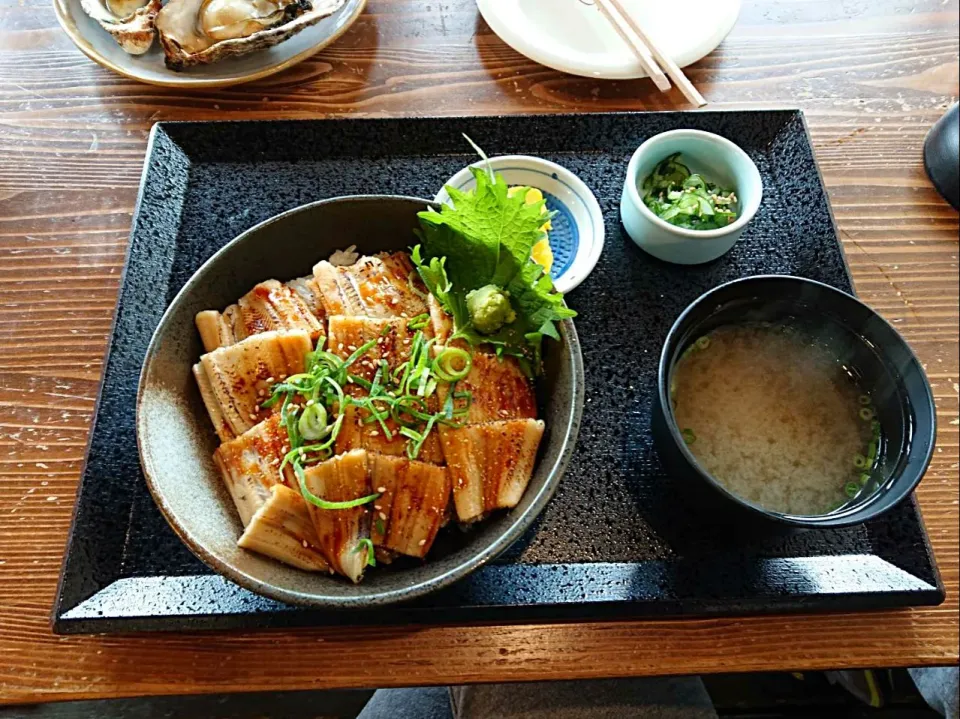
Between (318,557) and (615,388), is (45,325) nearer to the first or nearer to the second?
(318,557)

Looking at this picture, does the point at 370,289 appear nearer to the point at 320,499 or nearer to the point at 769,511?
the point at 320,499

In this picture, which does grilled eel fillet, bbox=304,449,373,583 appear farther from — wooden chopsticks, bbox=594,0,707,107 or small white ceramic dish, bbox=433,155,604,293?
wooden chopsticks, bbox=594,0,707,107

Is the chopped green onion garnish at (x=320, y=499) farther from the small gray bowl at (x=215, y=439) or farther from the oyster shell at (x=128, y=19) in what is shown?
the oyster shell at (x=128, y=19)

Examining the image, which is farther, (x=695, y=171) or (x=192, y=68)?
(x=192, y=68)

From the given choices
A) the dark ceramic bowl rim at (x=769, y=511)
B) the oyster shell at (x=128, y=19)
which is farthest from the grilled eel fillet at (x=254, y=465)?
the oyster shell at (x=128, y=19)

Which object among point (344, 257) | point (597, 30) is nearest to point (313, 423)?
point (344, 257)

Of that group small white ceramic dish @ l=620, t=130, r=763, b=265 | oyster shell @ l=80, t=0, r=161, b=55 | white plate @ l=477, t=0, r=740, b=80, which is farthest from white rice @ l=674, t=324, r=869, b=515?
oyster shell @ l=80, t=0, r=161, b=55
